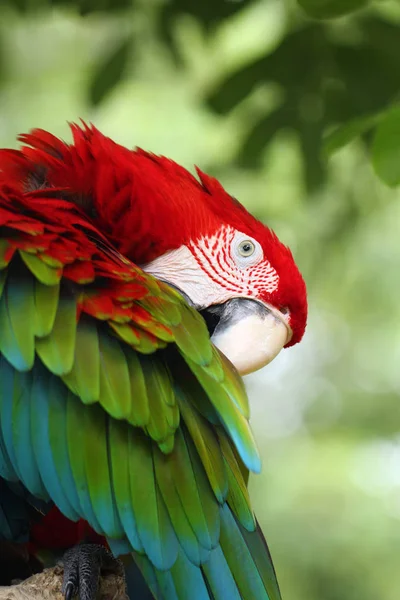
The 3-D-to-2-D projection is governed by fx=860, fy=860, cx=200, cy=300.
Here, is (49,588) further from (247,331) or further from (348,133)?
(348,133)

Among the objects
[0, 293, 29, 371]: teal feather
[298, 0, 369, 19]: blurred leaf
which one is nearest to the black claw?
[0, 293, 29, 371]: teal feather

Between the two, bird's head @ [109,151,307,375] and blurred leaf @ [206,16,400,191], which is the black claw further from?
blurred leaf @ [206,16,400,191]

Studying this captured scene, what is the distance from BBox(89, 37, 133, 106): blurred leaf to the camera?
1.78 metres

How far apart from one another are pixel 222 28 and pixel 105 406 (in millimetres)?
1001

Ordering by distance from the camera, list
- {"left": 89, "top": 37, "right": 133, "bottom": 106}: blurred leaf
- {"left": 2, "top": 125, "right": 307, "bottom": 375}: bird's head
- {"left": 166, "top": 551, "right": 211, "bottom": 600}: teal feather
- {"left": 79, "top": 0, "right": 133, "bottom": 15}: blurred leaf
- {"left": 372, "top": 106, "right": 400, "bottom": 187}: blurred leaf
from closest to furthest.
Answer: {"left": 166, "top": 551, "right": 211, "bottom": 600}: teal feather
{"left": 372, "top": 106, "right": 400, "bottom": 187}: blurred leaf
{"left": 2, "top": 125, "right": 307, "bottom": 375}: bird's head
{"left": 79, "top": 0, "right": 133, "bottom": 15}: blurred leaf
{"left": 89, "top": 37, "right": 133, "bottom": 106}: blurred leaf

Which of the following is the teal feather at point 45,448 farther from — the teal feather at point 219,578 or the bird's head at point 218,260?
the bird's head at point 218,260

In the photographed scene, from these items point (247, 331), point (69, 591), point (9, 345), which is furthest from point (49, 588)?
point (247, 331)

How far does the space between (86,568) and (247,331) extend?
15.7 inches

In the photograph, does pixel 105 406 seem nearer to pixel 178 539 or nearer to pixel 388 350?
pixel 178 539

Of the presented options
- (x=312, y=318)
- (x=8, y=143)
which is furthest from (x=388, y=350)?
(x=8, y=143)

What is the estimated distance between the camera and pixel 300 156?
5.95 feet

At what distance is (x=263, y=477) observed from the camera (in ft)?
14.3

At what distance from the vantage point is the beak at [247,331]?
1.23 meters

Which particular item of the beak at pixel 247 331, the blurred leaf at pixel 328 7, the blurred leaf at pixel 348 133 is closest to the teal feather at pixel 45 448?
the beak at pixel 247 331
